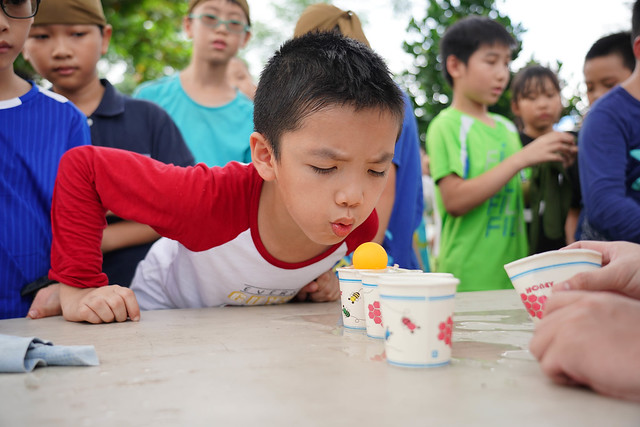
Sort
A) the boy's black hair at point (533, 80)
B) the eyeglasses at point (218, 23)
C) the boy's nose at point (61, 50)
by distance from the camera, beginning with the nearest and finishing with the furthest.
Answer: the boy's nose at point (61, 50) → the eyeglasses at point (218, 23) → the boy's black hair at point (533, 80)

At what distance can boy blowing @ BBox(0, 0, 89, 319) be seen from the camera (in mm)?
2064

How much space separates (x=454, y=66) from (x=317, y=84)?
231cm

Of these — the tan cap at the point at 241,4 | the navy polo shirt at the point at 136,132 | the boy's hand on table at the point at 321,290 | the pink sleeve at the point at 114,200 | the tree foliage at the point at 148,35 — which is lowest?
the boy's hand on table at the point at 321,290

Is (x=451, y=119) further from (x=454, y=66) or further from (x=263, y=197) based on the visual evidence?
(x=263, y=197)

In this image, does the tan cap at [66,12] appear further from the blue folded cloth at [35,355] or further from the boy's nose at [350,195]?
the blue folded cloth at [35,355]

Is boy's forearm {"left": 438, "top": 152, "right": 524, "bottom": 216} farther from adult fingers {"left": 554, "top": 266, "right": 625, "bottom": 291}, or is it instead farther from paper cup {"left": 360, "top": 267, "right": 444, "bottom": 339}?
adult fingers {"left": 554, "top": 266, "right": 625, "bottom": 291}

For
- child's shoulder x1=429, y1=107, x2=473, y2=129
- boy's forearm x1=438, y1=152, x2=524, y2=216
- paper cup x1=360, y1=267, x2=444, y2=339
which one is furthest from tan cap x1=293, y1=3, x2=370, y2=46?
paper cup x1=360, y1=267, x2=444, y2=339

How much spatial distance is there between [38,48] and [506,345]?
7.69 feet

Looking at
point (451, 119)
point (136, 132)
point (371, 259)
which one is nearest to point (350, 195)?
point (371, 259)

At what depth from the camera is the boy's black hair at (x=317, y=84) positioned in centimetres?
168

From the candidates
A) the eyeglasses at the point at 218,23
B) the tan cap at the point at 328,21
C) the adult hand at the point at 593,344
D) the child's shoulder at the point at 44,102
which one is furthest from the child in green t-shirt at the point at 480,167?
the adult hand at the point at 593,344

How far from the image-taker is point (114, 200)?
1.94 m

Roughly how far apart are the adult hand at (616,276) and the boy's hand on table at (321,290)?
1079 millimetres

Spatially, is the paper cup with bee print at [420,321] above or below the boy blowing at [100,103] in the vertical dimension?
below
